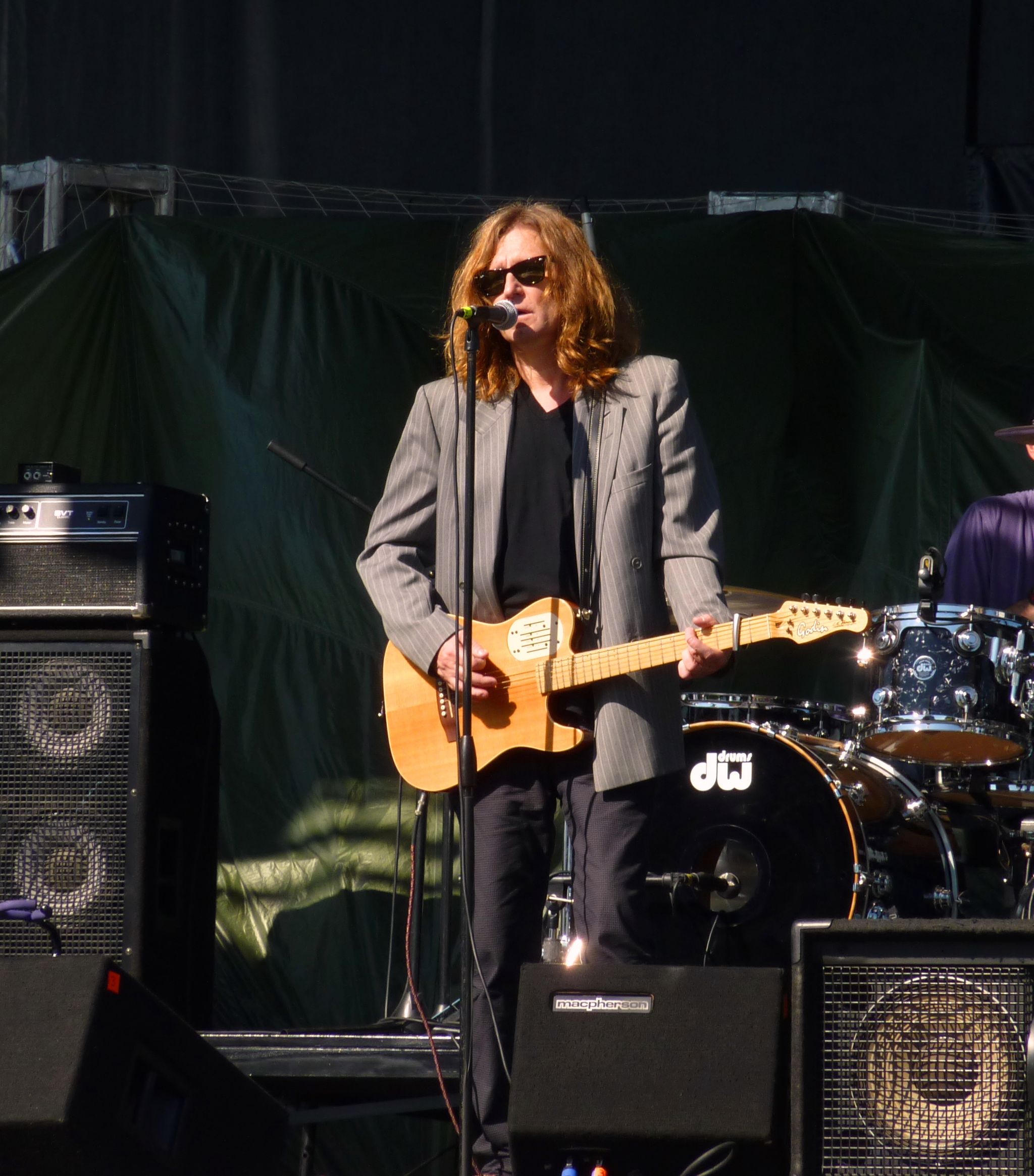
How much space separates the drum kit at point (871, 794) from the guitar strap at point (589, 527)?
107 centimetres

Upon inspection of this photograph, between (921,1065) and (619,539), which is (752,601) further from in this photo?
(921,1065)

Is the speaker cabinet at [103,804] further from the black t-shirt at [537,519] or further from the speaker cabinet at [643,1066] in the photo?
the speaker cabinet at [643,1066]

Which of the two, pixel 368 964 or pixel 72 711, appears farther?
pixel 368 964

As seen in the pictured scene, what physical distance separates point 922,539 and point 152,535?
252 cm

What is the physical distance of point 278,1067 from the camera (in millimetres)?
3557

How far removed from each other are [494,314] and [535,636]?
0.60 meters

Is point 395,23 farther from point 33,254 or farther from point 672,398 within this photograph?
point 672,398

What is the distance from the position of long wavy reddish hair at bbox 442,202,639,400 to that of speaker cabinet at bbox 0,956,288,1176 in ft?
4.36

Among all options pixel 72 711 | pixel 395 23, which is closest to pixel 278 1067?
pixel 72 711

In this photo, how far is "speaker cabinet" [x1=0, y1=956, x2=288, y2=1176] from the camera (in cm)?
254

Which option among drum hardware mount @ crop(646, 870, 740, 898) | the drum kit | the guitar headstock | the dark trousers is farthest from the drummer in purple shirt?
the dark trousers

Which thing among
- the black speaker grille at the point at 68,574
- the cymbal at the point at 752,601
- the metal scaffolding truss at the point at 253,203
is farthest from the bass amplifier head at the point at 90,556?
Answer: the metal scaffolding truss at the point at 253,203

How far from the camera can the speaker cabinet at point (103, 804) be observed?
145 inches

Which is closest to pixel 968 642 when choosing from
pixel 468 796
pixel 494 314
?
pixel 494 314
